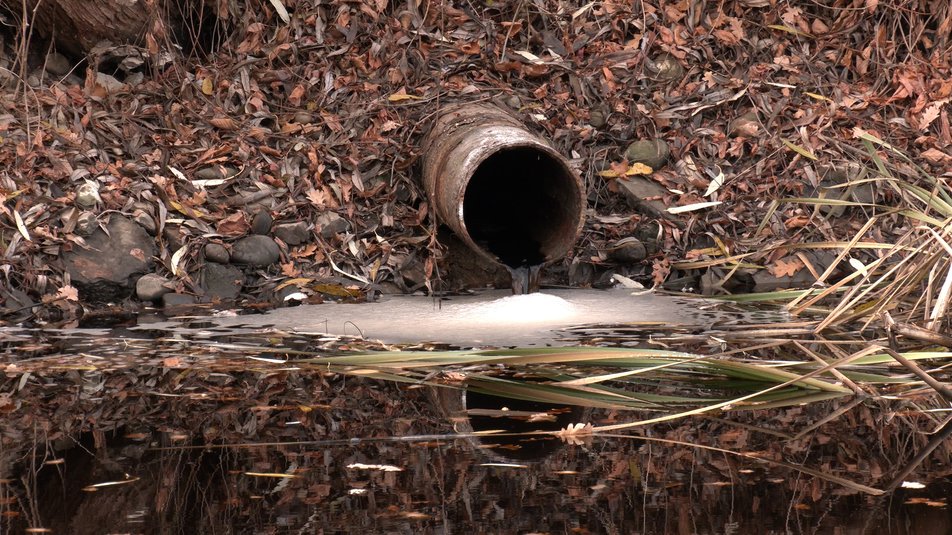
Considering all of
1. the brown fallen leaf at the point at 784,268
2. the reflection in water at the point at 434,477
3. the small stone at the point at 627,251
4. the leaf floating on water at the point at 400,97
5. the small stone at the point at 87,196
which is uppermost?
the leaf floating on water at the point at 400,97

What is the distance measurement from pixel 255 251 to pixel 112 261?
71 centimetres

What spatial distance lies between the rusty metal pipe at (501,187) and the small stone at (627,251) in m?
0.44

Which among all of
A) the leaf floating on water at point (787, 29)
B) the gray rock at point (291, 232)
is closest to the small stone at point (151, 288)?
the gray rock at point (291, 232)

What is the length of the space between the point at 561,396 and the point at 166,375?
57.7 inches

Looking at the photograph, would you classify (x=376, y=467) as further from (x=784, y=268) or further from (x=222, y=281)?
(x=784, y=268)

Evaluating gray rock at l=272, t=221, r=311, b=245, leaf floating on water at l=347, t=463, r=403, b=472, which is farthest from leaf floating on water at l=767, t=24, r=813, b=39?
leaf floating on water at l=347, t=463, r=403, b=472

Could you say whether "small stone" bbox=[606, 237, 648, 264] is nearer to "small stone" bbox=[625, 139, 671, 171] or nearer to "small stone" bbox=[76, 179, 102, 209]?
"small stone" bbox=[625, 139, 671, 171]

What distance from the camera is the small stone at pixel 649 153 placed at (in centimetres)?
630

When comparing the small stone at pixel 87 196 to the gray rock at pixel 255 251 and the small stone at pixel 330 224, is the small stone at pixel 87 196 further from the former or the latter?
the small stone at pixel 330 224

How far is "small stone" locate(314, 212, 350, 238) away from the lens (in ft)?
19.1

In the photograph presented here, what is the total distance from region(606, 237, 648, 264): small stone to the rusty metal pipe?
44 cm

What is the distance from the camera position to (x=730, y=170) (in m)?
6.38

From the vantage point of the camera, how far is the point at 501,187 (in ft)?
20.9

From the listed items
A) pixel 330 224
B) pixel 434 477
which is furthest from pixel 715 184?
pixel 434 477
